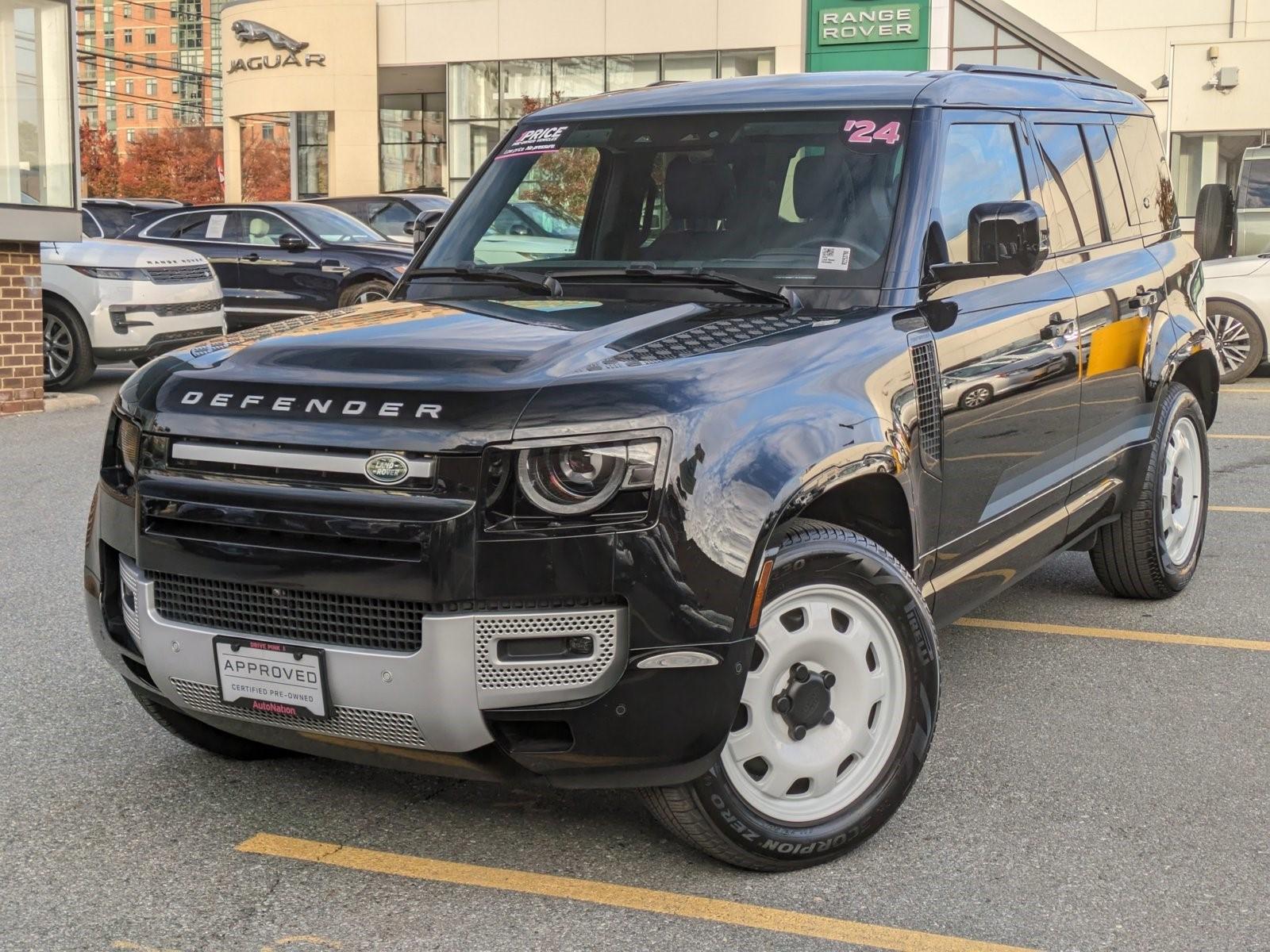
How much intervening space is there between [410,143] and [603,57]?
7.82 metres

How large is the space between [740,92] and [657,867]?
243cm

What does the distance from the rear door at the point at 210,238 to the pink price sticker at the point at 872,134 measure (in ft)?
45.8

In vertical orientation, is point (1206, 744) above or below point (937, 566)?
below

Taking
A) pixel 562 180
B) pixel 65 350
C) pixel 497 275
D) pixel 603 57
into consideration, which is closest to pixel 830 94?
pixel 562 180

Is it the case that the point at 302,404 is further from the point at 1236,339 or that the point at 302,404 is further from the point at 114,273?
the point at 1236,339

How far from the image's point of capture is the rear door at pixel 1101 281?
17.1 feet

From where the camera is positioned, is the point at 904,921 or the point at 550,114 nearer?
the point at 904,921

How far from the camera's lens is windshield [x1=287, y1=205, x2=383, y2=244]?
17422 millimetres

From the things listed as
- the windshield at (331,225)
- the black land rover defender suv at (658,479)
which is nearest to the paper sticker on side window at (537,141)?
the black land rover defender suv at (658,479)

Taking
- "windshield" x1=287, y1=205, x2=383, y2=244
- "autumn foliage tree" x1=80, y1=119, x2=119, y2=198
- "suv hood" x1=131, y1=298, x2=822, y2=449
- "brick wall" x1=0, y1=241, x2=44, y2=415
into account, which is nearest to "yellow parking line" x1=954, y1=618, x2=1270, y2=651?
"suv hood" x1=131, y1=298, x2=822, y2=449

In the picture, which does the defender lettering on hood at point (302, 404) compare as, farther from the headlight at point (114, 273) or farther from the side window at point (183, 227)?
the side window at point (183, 227)

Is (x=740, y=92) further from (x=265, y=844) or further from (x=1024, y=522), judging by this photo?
(x=265, y=844)

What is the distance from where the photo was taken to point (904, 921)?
135 inches

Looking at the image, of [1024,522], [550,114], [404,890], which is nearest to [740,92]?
[550,114]
